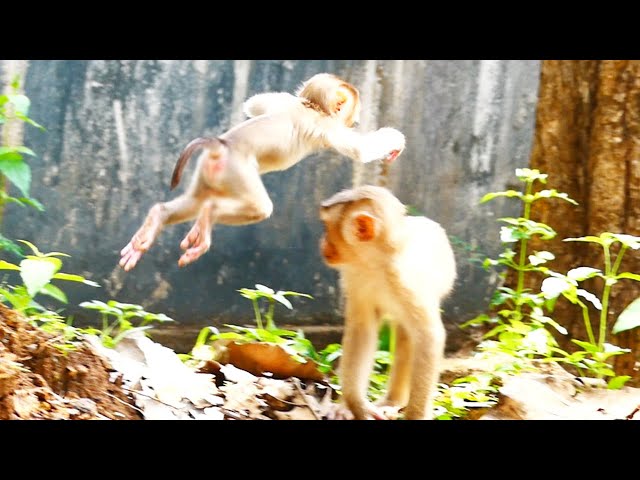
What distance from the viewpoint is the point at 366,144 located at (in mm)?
3605

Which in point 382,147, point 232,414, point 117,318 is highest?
point 382,147

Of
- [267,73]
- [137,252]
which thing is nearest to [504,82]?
[267,73]

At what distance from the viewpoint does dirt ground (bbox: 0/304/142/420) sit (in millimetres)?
2877

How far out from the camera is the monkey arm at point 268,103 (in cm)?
371

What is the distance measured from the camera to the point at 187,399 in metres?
3.19

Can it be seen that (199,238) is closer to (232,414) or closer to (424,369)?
(232,414)

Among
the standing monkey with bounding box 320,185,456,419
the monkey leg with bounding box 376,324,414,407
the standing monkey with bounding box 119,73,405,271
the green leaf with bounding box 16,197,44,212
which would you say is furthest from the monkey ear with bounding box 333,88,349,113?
the green leaf with bounding box 16,197,44,212

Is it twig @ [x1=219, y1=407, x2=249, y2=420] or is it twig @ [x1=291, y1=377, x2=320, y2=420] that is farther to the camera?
twig @ [x1=291, y1=377, x2=320, y2=420]

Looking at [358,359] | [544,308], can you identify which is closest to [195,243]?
[358,359]

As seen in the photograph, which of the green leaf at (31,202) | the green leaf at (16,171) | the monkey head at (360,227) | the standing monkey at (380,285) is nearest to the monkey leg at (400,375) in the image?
the standing monkey at (380,285)

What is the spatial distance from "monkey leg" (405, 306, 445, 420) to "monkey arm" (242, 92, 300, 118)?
4.14 feet

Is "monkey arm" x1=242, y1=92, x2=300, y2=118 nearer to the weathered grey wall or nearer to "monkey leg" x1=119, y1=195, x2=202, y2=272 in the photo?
the weathered grey wall

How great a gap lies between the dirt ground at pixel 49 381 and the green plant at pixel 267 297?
89 centimetres

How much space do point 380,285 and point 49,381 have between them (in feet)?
4.85
